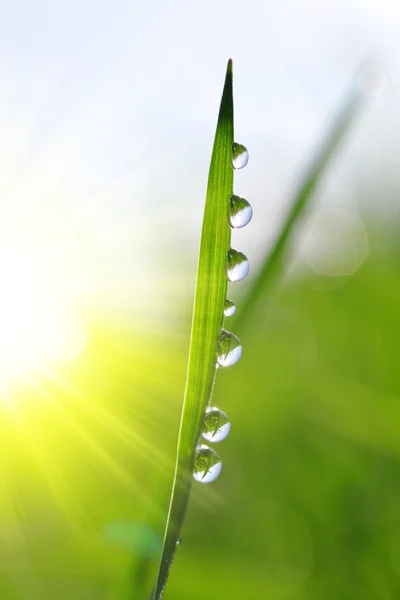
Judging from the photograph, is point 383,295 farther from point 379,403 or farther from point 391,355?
point 379,403

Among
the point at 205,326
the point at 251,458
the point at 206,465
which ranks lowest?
the point at 251,458

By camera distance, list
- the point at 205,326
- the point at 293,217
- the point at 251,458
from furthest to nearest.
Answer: the point at 251,458 < the point at 293,217 < the point at 205,326

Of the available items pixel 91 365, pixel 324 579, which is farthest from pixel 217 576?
pixel 91 365

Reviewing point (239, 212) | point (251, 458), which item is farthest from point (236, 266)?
point (251, 458)

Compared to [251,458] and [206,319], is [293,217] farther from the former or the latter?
[251,458]

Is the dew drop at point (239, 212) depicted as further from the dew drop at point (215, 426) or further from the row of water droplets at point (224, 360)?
the dew drop at point (215, 426)

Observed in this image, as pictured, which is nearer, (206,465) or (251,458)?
(206,465)
